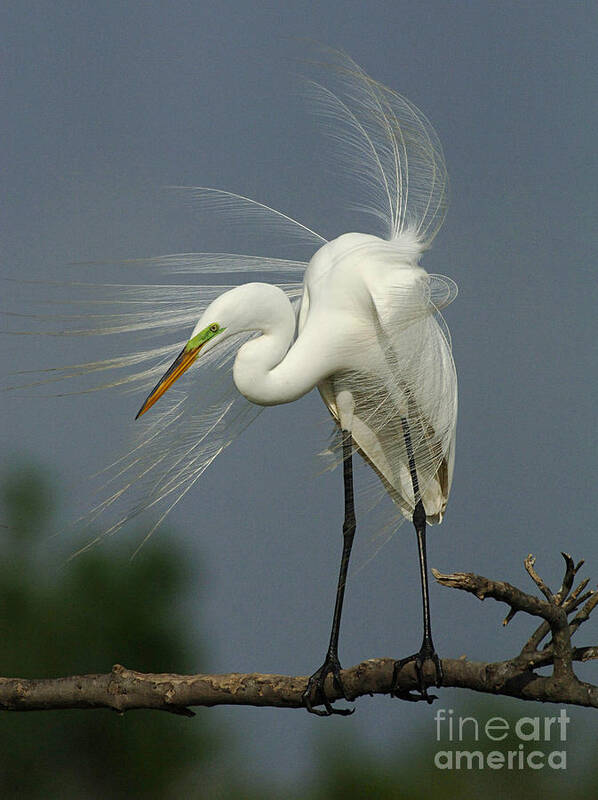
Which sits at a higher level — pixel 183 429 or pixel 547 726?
pixel 183 429

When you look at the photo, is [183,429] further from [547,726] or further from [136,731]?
[136,731]

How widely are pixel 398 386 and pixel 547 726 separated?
836 millimetres

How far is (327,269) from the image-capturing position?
236 centimetres

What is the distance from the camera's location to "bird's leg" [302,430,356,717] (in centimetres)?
203

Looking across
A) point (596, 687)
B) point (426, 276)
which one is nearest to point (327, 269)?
point (426, 276)

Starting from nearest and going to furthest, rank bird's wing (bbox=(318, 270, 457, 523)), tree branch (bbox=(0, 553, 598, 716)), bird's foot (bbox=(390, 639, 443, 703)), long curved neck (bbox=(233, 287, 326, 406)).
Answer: tree branch (bbox=(0, 553, 598, 716))
bird's foot (bbox=(390, 639, 443, 703))
long curved neck (bbox=(233, 287, 326, 406))
bird's wing (bbox=(318, 270, 457, 523))

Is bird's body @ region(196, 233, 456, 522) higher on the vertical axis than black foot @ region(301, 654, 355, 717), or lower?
higher

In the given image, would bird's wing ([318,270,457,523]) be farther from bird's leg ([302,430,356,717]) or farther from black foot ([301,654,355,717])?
black foot ([301,654,355,717])

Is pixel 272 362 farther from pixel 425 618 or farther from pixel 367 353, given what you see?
pixel 425 618

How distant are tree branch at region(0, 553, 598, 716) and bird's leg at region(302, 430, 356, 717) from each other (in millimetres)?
19

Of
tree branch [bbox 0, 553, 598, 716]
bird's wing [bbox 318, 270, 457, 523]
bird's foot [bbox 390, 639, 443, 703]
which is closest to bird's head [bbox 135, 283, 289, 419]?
bird's wing [bbox 318, 270, 457, 523]

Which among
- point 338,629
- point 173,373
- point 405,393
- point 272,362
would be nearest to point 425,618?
point 338,629

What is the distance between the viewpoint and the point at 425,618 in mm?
2146

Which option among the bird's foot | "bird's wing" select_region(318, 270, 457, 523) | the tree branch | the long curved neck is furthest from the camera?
"bird's wing" select_region(318, 270, 457, 523)
